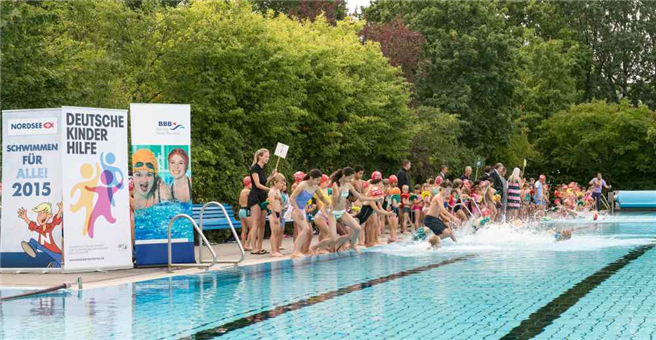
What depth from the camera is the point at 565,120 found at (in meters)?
64.1

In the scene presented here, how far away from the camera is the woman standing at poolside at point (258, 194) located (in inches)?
769

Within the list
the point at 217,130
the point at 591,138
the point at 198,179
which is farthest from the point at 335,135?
the point at 591,138

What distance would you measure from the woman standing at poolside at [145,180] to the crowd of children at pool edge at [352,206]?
10.2 feet

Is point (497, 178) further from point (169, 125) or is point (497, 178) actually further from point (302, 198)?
point (169, 125)

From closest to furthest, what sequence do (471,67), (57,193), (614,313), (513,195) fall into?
(614,313) < (57,193) < (513,195) < (471,67)

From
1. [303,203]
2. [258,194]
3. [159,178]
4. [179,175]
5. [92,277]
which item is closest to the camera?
[92,277]

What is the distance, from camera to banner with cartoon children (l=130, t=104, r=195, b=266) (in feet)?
54.4

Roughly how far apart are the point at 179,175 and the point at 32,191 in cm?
236

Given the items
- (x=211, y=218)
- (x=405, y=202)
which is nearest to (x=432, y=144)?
(x=405, y=202)

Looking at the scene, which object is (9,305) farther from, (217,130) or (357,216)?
(217,130)

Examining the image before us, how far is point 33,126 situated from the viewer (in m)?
15.9

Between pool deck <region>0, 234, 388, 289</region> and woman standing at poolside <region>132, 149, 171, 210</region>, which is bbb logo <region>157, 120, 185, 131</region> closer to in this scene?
woman standing at poolside <region>132, 149, 171, 210</region>

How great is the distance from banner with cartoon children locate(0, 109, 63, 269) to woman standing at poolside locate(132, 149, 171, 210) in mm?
1334

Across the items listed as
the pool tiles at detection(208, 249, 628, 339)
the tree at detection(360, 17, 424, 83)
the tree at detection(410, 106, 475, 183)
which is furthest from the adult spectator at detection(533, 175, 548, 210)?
the pool tiles at detection(208, 249, 628, 339)
